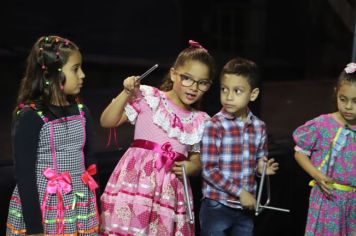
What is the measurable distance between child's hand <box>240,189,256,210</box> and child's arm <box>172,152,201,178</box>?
0.77 ft

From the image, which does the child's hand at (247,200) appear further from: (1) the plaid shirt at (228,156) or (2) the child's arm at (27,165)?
(2) the child's arm at (27,165)

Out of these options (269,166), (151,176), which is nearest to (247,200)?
(269,166)

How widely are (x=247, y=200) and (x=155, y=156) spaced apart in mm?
455

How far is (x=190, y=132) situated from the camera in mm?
2627

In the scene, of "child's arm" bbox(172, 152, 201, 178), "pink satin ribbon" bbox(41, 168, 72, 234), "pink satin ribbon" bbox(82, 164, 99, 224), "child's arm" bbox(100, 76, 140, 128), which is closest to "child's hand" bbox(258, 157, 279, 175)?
"child's arm" bbox(172, 152, 201, 178)

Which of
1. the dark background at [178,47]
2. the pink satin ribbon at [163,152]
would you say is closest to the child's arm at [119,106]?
the pink satin ribbon at [163,152]

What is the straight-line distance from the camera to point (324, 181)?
108 inches

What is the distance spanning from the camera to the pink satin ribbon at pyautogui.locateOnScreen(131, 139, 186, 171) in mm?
2549

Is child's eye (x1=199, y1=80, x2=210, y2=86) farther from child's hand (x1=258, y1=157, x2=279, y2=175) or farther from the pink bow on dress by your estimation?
child's hand (x1=258, y1=157, x2=279, y2=175)

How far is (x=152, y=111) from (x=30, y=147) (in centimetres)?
62

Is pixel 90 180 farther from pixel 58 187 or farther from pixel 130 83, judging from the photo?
pixel 130 83

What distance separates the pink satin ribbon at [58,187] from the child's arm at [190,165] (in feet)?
1.64

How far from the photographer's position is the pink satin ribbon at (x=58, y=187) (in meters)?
2.26

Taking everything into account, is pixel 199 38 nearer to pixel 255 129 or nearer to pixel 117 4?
pixel 117 4
